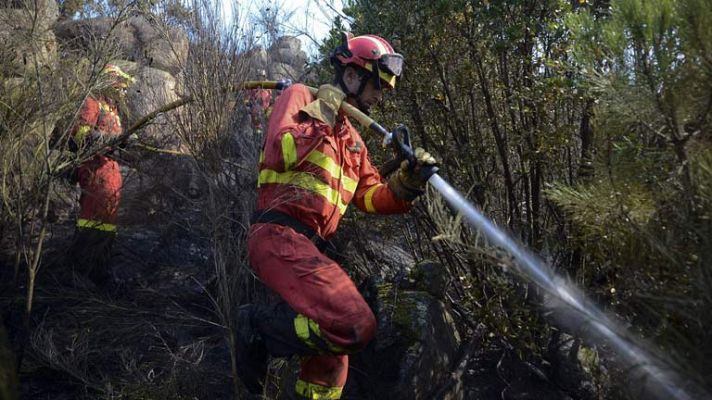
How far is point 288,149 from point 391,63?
30.4 inches

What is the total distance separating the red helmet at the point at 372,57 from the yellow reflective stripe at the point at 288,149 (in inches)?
24.9

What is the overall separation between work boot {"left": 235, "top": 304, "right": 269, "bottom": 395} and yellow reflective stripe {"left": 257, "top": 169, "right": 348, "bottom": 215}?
670mm

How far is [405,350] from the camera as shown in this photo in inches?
150

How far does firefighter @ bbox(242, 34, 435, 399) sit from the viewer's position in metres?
3.22

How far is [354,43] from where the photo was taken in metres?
3.73

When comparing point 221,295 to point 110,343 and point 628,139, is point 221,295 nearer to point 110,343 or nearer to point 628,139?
point 110,343

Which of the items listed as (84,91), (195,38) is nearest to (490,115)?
(195,38)

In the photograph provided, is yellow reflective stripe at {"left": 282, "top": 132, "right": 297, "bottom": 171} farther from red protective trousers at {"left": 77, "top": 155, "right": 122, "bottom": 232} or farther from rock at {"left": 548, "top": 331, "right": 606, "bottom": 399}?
red protective trousers at {"left": 77, "top": 155, "right": 122, "bottom": 232}

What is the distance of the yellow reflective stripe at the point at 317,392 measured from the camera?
3301mm

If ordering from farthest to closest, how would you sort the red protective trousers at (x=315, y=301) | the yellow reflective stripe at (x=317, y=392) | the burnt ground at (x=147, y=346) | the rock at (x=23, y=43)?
1. the rock at (x=23, y=43)
2. the burnt ground at (x=147, y=346)
3. the yellow reflective stripe at (x=317, y=392)
4. the red protective trousers at (x=315, y=301)

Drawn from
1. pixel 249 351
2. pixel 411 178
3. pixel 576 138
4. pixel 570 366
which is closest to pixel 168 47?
pixel 411 178

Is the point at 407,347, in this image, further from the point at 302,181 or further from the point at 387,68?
the point at 387,68

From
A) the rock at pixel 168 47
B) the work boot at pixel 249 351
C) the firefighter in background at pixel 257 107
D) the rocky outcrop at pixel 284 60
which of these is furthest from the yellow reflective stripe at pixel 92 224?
the work boot at pixel 249 351

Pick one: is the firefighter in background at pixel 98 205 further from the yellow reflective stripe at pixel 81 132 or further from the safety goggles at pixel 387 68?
the safety goggles at pixel 387 68
